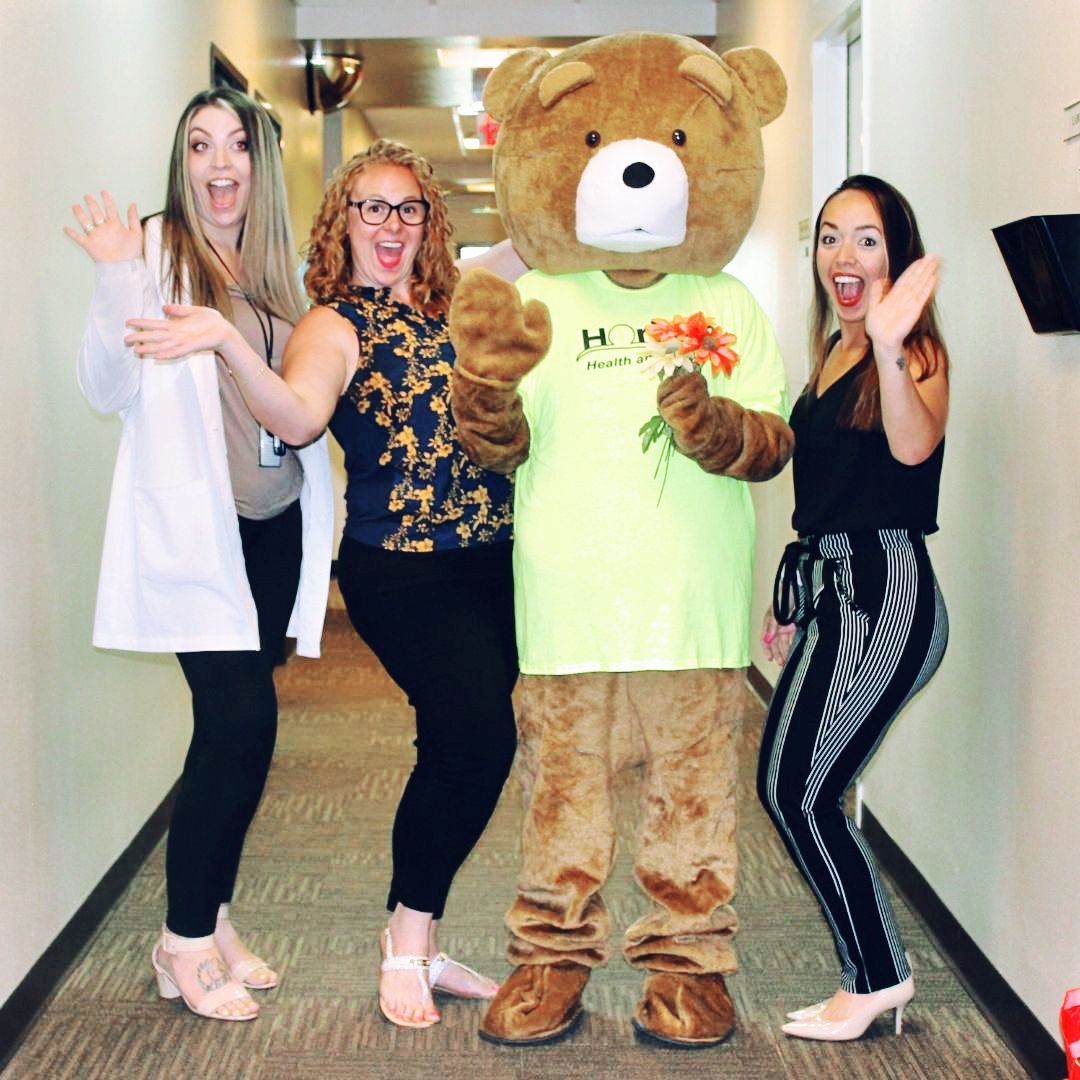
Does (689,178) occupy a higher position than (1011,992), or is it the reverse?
(689,178)

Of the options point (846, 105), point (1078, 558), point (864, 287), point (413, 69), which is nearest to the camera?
point (1078, 558)

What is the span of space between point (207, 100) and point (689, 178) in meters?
0.82

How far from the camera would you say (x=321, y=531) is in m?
2.51

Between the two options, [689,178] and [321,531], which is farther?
[321,531]

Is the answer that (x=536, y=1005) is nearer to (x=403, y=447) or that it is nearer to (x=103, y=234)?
(x=403, y=447)

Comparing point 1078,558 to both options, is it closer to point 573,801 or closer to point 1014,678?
point 1014,678

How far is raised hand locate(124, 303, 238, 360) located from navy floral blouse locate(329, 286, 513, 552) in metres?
0.31

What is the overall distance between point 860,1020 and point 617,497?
953 millimetres

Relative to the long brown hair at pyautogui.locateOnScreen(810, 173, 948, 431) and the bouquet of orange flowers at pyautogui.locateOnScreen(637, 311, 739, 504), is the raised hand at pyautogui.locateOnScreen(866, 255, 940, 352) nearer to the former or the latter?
the long brown hair at pyautogui.locateOnScreen(810, 173, 948, 431)

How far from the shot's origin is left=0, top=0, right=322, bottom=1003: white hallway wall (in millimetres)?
2402

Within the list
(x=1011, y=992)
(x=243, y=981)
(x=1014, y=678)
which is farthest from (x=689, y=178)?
(x=243, y=981)

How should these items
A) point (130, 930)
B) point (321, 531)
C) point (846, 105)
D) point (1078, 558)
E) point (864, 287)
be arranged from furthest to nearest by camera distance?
point (846, 105) → point (130, 930) → point (321, 531) → point (864, 287) → point (1078, 558)

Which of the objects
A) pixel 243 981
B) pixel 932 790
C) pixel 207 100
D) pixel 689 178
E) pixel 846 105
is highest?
pixel 846 105

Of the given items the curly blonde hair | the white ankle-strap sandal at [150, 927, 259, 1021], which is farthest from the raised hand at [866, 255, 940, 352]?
the white ankle-strap sandal at [150, 927, 259, 1021]
